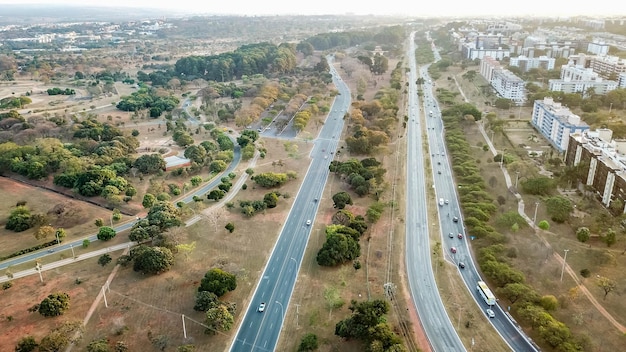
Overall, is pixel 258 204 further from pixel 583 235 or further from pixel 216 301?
pixel 583 235

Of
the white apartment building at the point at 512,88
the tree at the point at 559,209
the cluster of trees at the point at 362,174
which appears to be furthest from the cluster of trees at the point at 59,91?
the tree at the point at 559,209

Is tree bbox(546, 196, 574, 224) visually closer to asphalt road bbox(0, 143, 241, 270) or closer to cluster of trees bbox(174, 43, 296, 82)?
asphalt road bbox(0, 143, 241, 270)

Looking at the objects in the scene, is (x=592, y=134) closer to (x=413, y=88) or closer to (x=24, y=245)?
(x=413, y=88)

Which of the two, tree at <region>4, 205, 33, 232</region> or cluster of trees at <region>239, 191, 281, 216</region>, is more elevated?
tree at <region>4, 205, 33, 232</region>

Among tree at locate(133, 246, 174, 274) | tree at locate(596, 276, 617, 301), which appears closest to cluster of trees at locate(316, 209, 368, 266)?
tree at locate(133, 246, 174, 274)

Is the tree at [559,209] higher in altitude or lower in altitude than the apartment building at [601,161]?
lower

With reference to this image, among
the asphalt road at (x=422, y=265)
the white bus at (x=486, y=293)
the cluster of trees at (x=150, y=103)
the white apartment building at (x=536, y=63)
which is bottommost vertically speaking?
the asphalt road at (x=422, y=265)

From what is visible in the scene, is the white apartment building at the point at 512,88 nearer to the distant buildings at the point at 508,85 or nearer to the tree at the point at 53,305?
the distant buildings at the point at 508,85
